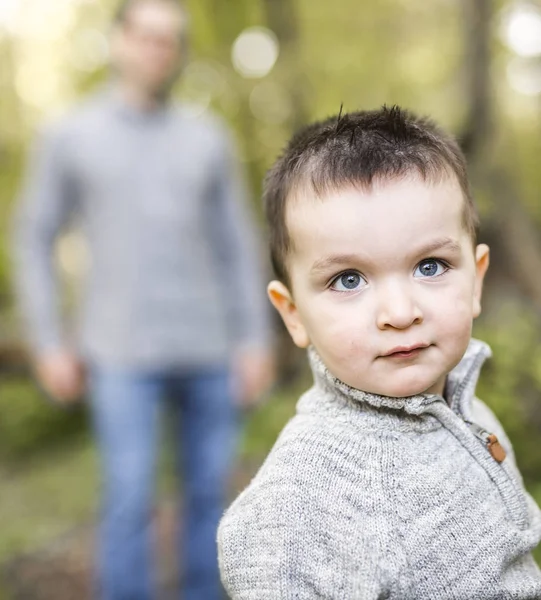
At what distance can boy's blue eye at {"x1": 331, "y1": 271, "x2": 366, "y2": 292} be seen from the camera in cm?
142

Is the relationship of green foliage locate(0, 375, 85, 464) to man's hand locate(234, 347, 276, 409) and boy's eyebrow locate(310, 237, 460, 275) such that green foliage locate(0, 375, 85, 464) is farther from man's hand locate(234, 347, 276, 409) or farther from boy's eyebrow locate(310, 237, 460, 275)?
boy's eyebrow locate(310, 237, 460, 275)

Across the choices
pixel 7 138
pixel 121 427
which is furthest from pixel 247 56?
pixel 121 427

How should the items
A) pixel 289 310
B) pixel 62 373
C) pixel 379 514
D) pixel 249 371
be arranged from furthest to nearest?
1. pixel 249 371
2. pixel 62 373
3. pixel 289 310
4. pixel 379 514

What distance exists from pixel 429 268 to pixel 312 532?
53cm

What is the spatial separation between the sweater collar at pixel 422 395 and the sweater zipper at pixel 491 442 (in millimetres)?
50

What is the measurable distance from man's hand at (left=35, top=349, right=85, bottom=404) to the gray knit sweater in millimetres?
2209

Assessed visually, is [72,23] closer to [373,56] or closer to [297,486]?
[373,56]

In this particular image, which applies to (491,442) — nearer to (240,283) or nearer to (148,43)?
Answer: (240,283)

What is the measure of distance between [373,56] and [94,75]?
3346 millimetres

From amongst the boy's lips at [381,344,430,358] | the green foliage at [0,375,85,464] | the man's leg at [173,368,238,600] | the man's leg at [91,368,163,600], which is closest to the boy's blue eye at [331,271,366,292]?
the boy's lips at [381,344,430,358]

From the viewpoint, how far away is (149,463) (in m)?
3.40

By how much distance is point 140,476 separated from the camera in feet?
10.9

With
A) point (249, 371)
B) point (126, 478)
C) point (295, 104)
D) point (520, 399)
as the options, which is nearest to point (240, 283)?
point (249, 371)

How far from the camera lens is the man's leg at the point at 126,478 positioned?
3.31 metres
